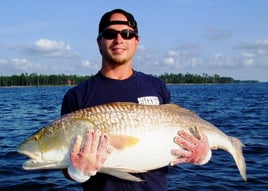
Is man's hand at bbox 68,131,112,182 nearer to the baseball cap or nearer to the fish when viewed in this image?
the fish

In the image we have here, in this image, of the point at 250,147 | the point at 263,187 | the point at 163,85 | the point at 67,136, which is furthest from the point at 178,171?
the point at 67,136

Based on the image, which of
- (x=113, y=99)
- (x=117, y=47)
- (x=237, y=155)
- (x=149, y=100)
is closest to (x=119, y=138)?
(x=113, y=99)

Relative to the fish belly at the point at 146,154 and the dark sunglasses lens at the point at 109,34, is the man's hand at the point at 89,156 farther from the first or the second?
the dark sunglasses lens at the point at 109,34

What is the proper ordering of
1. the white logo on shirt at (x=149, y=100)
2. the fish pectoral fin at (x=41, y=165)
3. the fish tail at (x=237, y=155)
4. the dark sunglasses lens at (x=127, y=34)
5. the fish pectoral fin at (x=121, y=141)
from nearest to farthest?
the fish pectoral fin at (x=121, y=141), the fish pectoral fin at (x=41, y=165), the white logo on shirt at (x=149, y=100), the dark sunglasses lens at (x=127, y=34), the fish tail at (x=237, y=155)

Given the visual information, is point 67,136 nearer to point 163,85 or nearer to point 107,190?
point 107,190

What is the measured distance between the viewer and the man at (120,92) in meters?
4.54

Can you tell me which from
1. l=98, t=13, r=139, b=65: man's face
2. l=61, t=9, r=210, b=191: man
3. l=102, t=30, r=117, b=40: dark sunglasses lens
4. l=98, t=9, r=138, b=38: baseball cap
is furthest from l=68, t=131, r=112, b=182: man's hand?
l=98, t=9, r=138, b=38: baseball cap

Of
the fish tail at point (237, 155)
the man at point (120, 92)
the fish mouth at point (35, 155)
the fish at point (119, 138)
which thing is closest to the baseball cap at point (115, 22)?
the man at point (120, 92)

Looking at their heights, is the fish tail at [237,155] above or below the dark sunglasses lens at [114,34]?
below

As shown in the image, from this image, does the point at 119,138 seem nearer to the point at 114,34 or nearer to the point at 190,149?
the point at 190,149

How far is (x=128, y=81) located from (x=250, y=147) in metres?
11.9

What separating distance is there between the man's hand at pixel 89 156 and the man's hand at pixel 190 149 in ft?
2.76

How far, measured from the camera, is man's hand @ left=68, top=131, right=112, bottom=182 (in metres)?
4.11

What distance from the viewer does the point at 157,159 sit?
4480mm
